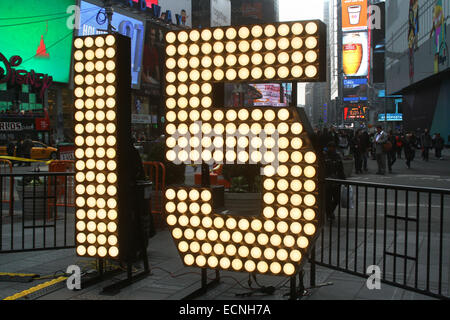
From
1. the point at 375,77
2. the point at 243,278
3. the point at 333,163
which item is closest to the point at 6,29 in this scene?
the point at 333,163

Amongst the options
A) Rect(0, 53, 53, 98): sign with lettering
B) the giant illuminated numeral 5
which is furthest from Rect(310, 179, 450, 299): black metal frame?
Rect(0, 53, 53, 98): sign with lettering

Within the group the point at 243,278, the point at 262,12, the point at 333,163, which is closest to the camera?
the point at 243,278

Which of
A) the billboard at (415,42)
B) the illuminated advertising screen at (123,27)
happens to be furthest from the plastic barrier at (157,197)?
the illuminated advertising screen at (123,27)

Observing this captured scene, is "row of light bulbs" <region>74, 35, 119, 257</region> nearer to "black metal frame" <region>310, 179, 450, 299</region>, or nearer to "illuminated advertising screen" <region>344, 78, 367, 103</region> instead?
"black metal frame" <region>310, 179, 450, 299</region>

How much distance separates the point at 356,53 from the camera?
90.0m

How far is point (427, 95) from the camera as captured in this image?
5156 centimetres

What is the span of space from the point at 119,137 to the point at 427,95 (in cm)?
5211

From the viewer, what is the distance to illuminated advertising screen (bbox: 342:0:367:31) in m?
87.6

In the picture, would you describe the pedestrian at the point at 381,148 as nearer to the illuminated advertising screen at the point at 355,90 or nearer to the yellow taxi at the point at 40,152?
the yellow taxi at the point at 40,152

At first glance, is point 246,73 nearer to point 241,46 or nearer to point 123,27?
point 241,46

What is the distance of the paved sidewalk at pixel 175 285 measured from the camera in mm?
5129

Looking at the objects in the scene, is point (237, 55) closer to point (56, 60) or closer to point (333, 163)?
point (333, 163)

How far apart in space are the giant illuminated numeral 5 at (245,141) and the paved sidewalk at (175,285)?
854 mm
